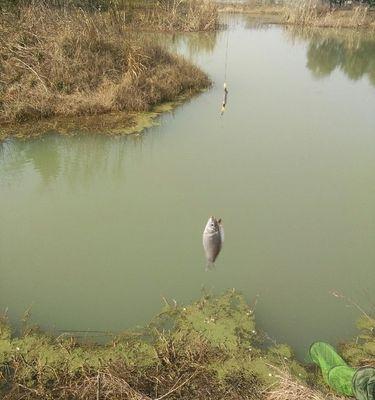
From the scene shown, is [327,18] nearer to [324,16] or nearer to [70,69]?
[324,16]

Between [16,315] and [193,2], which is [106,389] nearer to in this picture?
[16,315]

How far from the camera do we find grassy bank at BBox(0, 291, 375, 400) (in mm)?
2150

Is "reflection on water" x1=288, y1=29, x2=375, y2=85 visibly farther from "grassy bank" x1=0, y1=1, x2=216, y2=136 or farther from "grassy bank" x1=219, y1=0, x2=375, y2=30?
"grassy bank" x1=0, y1=1, x2=216, y2=136

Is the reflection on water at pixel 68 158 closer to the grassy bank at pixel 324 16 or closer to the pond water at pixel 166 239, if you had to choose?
the pond water at pixel 166 239

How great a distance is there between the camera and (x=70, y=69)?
5758mm

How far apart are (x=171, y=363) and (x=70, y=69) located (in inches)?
186

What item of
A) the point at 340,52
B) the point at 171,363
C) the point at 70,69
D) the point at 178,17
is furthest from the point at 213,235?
the point at 340,52

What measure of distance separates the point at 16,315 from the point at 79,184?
1.78m

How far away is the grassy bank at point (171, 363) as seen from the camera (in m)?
2.15

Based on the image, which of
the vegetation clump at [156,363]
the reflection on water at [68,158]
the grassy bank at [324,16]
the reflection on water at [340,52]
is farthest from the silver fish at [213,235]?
the grassy bank at [324,16]

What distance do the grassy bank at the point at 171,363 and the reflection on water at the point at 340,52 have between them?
7.37 metres

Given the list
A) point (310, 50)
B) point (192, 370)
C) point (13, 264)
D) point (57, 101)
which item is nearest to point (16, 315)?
point (13, 264)

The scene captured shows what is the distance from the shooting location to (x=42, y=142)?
4.94 meters

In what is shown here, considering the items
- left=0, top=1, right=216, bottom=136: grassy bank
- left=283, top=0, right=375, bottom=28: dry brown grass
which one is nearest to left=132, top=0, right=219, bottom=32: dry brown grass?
left=283, top=0, right=375, bottom=28: dry brown grass
